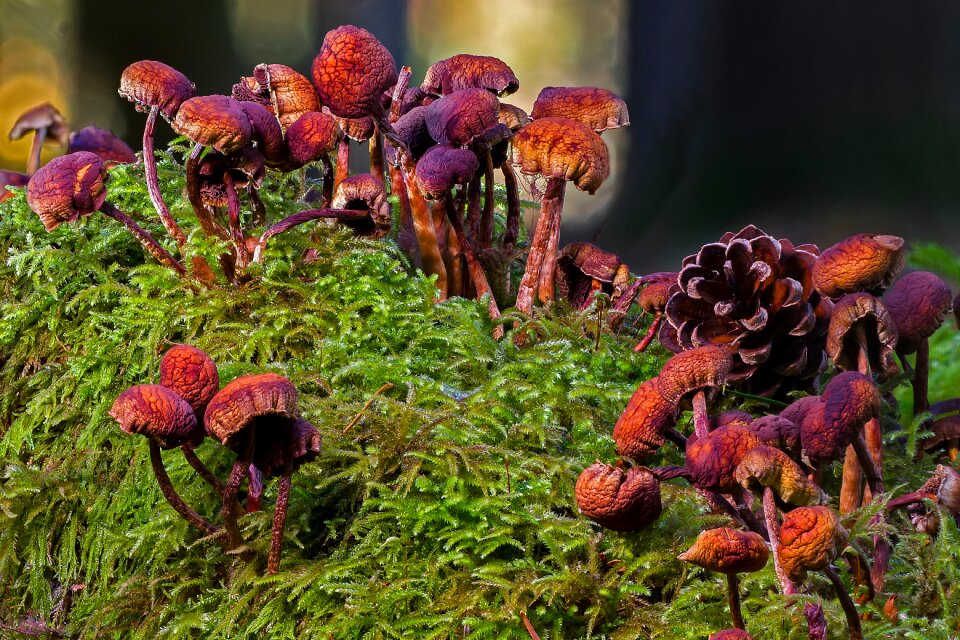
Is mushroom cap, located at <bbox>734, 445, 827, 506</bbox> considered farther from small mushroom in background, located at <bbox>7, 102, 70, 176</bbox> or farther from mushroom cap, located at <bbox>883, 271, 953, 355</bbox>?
small mushroom in background, located at <bbox>7, 102, 70, 176</bbox>

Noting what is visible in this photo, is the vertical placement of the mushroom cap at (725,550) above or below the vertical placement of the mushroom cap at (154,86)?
below

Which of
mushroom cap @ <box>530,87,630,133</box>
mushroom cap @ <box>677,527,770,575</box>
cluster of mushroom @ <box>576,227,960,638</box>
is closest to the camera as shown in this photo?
A: mushroom cap @ <box>677,527,770,575</box>

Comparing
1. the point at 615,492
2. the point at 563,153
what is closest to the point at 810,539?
the point at 615,492

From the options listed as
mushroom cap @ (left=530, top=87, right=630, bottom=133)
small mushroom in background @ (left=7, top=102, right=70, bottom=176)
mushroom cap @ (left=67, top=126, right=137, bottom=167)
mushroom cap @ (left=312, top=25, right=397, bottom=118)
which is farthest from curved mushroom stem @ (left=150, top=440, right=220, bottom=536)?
small mushroom in background @ (left=7, top=102, right=70, bottom=176)

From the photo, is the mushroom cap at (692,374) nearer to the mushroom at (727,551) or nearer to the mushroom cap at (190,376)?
the mushroom at (727,551)

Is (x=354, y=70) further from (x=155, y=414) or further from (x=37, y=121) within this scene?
(x=37, y=121)

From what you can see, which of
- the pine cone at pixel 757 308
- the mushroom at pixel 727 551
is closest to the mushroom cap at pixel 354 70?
the pine cone at pixel 757 308

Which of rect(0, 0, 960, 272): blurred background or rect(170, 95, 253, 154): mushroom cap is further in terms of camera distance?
rect(0, 0, 960, 272): blurred background
